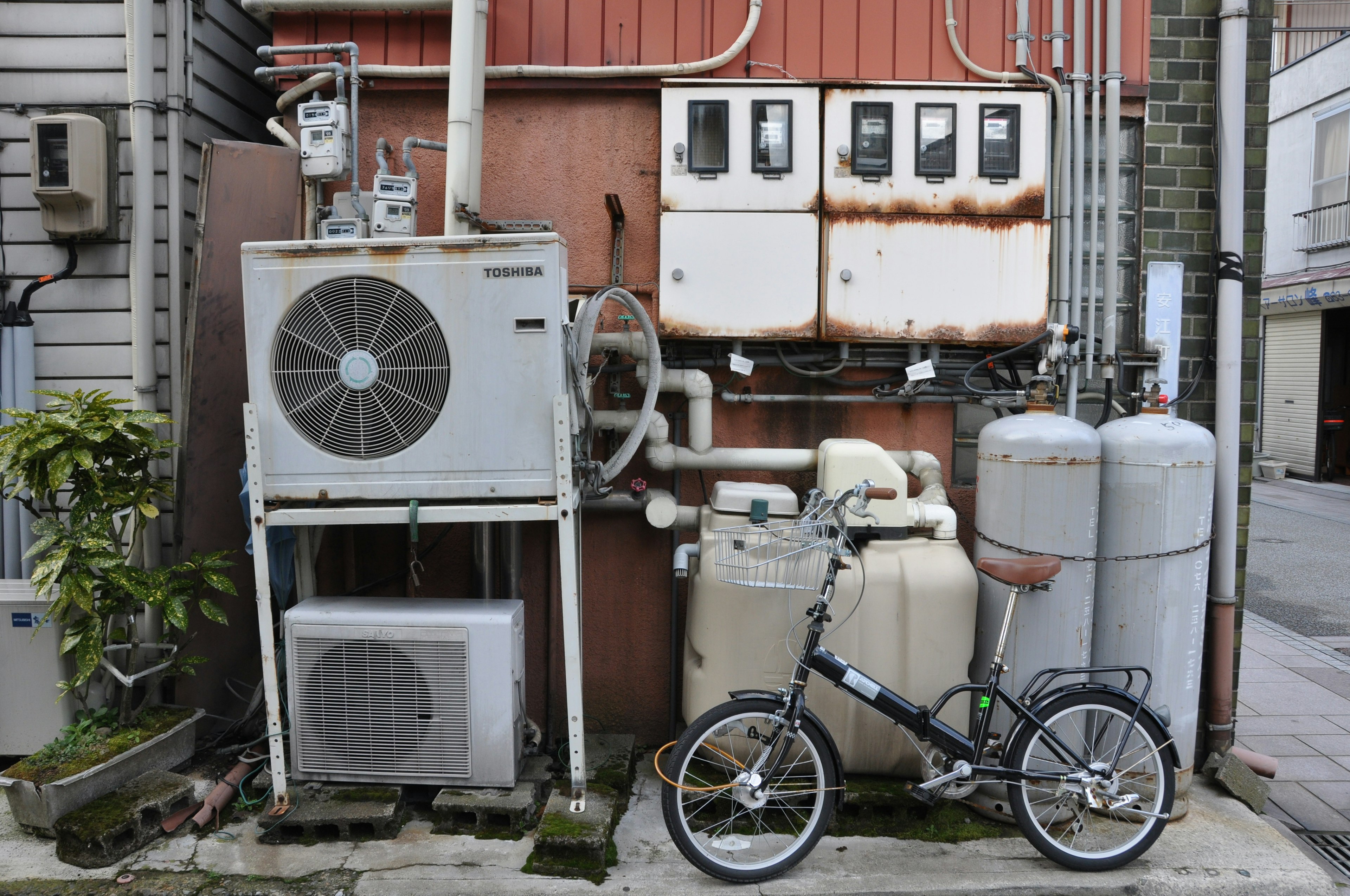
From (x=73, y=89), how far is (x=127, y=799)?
3.79 meters

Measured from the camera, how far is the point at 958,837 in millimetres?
3902

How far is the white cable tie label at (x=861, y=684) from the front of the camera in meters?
3.71

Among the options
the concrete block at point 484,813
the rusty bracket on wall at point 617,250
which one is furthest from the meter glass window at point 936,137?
the concrete block at point 484,813

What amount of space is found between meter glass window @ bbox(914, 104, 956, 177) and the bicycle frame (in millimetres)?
1962

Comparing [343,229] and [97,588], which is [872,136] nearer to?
[343,229]

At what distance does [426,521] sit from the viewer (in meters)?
3.73

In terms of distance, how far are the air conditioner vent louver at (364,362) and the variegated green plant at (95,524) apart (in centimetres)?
82

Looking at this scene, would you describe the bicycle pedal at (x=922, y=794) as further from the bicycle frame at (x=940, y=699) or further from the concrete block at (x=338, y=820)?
the concrete block at (x=338, y=820)

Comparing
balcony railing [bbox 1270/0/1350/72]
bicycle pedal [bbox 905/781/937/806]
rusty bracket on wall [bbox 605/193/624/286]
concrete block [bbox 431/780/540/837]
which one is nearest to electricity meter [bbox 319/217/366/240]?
rusty bracket on wall [bbox 605/193/624/286]

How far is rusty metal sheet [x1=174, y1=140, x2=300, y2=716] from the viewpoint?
449cm

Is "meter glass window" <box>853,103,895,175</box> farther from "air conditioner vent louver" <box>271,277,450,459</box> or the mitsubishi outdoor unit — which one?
the mitsubishi outdoor unit

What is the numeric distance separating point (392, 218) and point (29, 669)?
9.51 ft

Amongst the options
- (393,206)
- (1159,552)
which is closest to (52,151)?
(393,206)

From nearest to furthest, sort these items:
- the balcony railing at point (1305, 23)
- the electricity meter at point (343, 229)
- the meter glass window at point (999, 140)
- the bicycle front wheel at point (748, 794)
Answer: the bicycle front wheel at point (748, 794), the electricity meter at point (343, 229), the meter glass window at point (999, 140), the balcony railing at point (1305, 23)
